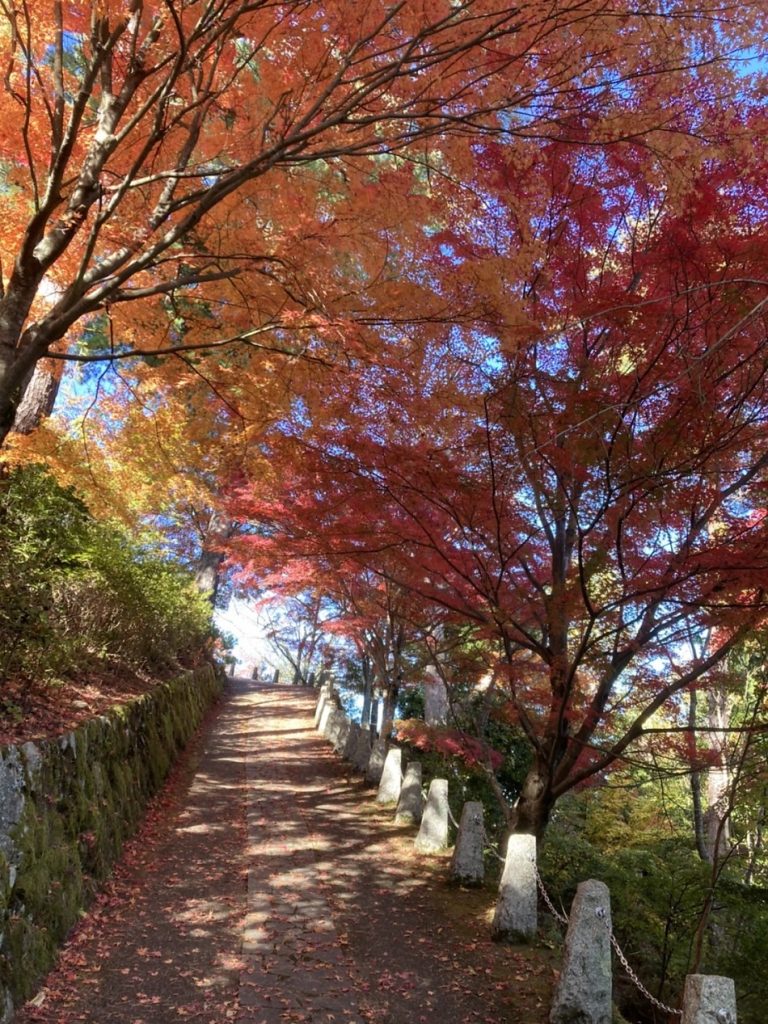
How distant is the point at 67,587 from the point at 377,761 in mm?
5723

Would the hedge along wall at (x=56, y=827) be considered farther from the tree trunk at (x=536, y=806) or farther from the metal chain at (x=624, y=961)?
the tree trunk at (x=536, y=806)

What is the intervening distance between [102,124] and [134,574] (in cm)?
544

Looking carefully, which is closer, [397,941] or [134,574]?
[397,941]

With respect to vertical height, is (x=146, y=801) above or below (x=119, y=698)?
below

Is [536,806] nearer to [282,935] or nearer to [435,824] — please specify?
[435,824]

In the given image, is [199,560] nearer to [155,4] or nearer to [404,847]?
[404,847]

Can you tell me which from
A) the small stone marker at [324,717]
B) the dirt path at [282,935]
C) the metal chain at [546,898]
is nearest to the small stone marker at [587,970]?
the dirt path at [282,935]

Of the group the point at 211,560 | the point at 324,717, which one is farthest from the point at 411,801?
the point at 211,560

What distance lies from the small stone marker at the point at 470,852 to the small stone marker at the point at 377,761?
13.3 feet

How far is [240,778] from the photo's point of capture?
10.6 meters

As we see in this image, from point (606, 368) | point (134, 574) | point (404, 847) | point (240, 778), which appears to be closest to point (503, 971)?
point (404, 847)

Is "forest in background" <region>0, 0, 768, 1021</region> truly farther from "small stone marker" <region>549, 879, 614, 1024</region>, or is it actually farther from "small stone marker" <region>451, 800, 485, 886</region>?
"small stone marker" <region>549, 879, 614, 1024</region>

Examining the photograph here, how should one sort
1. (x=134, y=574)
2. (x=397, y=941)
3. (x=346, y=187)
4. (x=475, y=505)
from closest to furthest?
(x=397, y=941) < (x=346, y=187) < (x=475, y=505) < (x=134, y=574)

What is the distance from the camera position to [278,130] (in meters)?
4.84
